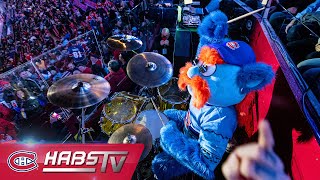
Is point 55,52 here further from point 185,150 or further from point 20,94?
point 185,150

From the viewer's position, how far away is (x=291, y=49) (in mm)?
3178

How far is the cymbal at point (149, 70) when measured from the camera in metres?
3.72

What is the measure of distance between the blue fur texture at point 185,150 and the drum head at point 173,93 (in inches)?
59.4

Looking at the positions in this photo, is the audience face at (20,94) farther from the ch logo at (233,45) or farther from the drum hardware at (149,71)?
the ch logo at (233,45)

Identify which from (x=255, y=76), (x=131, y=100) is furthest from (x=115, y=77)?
(x=255, y=76)

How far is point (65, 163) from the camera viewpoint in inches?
99.3

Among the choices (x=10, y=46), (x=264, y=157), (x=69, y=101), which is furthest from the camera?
(x=10, y=46)

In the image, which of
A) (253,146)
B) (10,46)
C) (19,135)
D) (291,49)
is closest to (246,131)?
(291,49)

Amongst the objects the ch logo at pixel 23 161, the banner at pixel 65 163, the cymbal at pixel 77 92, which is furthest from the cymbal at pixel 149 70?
the ch logo at pixel 23 161

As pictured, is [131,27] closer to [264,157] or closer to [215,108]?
[215,108]

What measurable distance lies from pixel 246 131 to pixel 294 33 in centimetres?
148

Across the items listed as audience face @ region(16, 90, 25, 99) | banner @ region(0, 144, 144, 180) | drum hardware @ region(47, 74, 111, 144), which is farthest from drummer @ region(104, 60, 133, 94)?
banner @ region(0, 144, 144, 180)

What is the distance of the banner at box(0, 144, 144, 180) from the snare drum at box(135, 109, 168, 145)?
932mm

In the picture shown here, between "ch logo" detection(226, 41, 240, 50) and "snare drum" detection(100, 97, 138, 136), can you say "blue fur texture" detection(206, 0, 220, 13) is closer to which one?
"snare drum" detection(100, 97, 138, 136)
